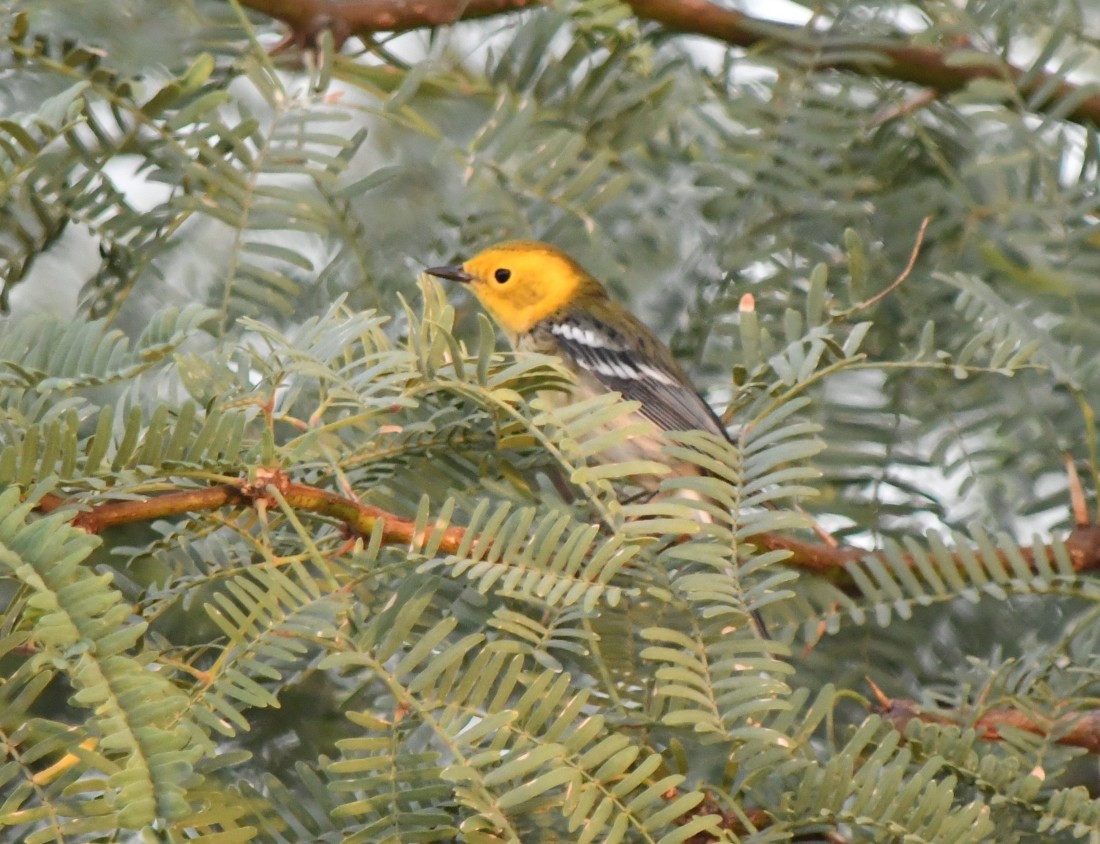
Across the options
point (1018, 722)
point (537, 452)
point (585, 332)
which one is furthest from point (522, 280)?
point (1018, 722)

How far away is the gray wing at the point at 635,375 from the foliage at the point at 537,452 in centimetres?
15

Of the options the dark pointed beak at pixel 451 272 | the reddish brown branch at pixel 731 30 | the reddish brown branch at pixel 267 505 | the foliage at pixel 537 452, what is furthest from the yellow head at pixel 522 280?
the reddish brown branch at pixel 267 505

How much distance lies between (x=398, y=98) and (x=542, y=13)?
27 centimetres

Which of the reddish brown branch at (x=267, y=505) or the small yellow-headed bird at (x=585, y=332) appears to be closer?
the reddish brown branch at (x=267, y=505)

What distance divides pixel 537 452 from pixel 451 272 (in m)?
0.57

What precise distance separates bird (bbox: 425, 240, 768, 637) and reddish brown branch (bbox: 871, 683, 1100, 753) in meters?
0.66

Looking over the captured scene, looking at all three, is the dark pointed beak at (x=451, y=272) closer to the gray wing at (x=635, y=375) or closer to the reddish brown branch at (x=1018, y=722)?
the gray wing at (x=635, y=375)

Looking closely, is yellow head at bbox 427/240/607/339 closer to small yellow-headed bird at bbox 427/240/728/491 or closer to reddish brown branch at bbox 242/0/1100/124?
small yellow-headed bird at bbox 427/240/728/491

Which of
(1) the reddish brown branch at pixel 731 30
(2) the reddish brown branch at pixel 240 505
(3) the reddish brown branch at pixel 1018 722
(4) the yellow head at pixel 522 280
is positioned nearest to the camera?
(2) the reddish brown branch at pixel 240 505

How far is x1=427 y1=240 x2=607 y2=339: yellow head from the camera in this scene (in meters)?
1.83

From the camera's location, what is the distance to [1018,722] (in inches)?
40.8

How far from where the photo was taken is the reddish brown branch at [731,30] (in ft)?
5.27

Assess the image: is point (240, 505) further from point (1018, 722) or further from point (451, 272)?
point (451, 272)

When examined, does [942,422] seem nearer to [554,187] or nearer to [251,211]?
[554,187]
